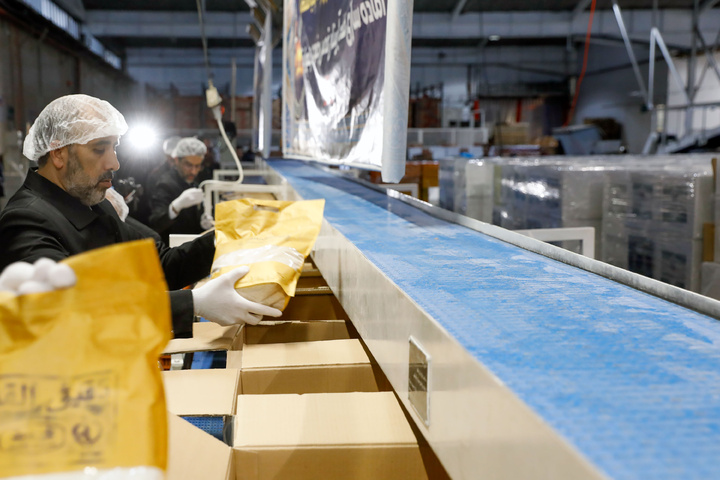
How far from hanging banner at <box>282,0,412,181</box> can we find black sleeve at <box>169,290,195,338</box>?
0.86 m

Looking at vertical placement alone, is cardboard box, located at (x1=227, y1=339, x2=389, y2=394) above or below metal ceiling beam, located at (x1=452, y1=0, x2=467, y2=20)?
below

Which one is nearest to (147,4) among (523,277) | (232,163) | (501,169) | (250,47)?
(250,47)

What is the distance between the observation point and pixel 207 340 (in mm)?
1828

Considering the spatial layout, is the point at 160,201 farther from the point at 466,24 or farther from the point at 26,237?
the point at 466,24

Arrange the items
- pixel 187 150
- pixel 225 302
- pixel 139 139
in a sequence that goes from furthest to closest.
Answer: pixel 139 139 < pixel 187 150 < pixel 225 302

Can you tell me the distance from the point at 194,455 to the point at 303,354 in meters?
0.62

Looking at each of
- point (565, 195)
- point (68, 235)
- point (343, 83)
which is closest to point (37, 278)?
point (68, 235)

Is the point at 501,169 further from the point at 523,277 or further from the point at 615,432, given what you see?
the point at 615,432

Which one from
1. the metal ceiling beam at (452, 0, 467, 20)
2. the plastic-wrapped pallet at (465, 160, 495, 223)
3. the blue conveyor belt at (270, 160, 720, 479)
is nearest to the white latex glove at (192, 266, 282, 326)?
the blue conveyor belt at (270, 160, 720, 479)

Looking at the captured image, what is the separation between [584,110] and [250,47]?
1126 centimetres

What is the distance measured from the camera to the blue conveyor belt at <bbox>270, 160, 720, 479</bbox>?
0.60 metres

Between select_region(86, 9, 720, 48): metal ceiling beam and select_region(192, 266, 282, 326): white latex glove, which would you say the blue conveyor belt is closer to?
select_region(192, 266, 282, 326): white latex glove

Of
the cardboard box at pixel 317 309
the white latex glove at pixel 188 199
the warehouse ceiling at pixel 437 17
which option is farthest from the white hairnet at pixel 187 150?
the warehouse ceiling at pixel 437 17

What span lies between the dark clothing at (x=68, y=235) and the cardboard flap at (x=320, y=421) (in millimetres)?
407
